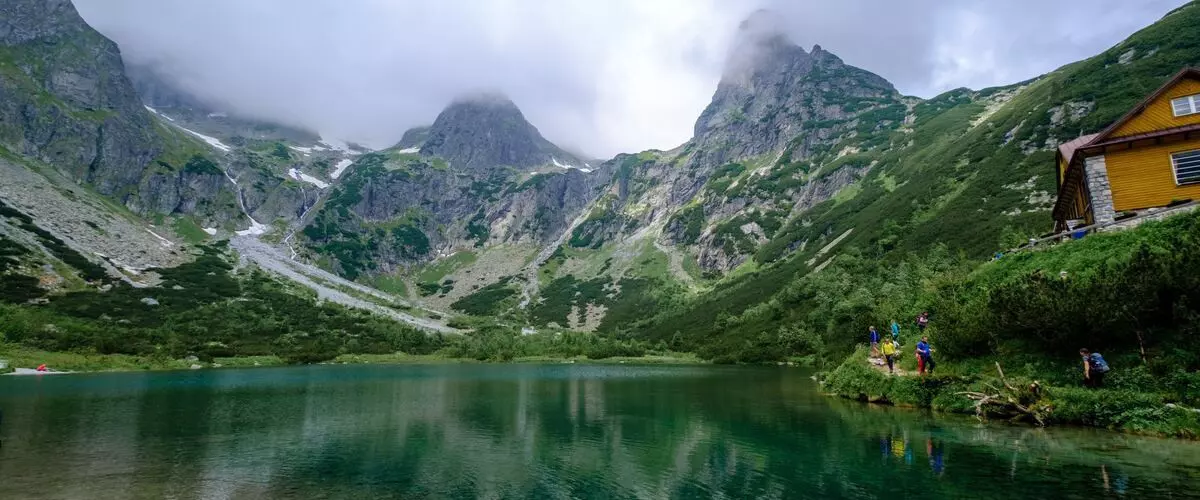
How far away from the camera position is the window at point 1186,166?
3238 centimetres

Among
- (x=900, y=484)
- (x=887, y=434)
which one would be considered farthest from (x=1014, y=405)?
Answer: (x=900, y=484)

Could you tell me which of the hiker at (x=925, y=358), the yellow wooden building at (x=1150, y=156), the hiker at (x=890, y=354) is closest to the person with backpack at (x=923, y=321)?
Result: the hiker at (x=890, y=354)

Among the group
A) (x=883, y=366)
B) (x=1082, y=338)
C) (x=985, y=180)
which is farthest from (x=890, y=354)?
(x=985, y=180)

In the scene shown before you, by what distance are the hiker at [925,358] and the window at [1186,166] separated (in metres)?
18.3

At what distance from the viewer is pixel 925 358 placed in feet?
107

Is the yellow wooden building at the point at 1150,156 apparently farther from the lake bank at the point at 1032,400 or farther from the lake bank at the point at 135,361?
the lake bank at the point at 135,361

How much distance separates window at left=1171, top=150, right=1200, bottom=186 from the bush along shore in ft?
25.9

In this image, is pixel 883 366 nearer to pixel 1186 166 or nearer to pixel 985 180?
pixel 1186 166

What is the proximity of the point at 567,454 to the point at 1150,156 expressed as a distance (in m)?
40.4

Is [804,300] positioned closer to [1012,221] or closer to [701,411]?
[1012,221]

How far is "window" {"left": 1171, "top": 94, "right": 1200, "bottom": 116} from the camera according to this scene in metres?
32.6

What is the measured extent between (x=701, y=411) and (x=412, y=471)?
23.8 meters

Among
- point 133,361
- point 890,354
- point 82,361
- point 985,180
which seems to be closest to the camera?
point 890,354

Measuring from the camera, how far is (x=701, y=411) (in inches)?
1578
